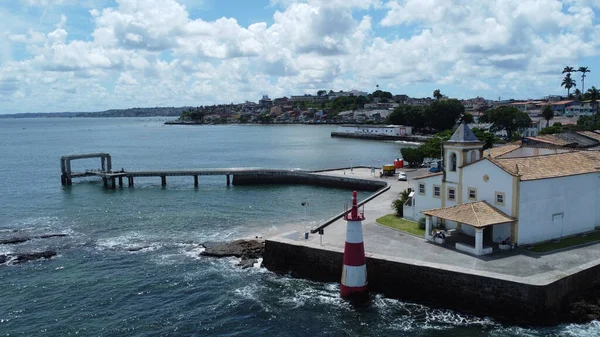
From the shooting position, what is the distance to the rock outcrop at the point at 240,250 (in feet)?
Result: 102

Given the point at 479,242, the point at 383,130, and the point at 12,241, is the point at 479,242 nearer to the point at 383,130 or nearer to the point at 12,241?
the point at 12,241

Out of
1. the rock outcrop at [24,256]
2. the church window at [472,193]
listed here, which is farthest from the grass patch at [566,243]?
the rock outcrop at [24,256]

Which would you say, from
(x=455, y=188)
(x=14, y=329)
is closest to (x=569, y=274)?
(x=455, y=188)

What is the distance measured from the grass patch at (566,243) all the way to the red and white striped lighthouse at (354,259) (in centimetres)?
927

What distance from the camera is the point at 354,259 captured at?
23516 mm

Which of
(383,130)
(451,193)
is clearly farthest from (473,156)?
(383,130)

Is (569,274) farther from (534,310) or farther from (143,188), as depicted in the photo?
(143,188)

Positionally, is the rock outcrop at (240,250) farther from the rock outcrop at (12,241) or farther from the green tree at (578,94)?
the green tree at (578,94)

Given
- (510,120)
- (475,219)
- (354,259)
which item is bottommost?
(354,259)

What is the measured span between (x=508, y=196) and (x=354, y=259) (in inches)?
369

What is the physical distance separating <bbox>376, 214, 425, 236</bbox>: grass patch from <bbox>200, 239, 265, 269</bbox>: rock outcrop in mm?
7879

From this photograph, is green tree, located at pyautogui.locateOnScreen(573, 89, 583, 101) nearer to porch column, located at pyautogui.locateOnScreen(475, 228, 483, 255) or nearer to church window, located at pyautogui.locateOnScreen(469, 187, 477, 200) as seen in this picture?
church window, located at pyautogui.locateOnScreen(469, 187, 477, 200)

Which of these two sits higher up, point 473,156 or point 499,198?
point 473,156

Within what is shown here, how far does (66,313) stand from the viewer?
2386cm
